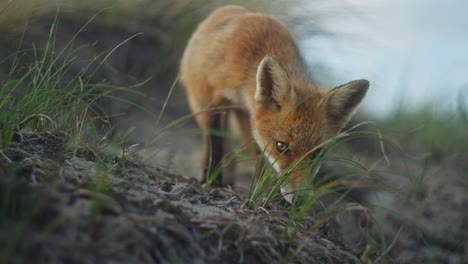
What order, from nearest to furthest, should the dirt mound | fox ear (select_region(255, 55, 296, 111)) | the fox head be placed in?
1. the dirt mound
2. the fox head
3. fox ear (select_region(255, 55, 296, 111))

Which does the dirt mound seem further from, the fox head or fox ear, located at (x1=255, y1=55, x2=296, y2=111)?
fox ear, located at (x1=255, y1=55, x2=296, y2=111)

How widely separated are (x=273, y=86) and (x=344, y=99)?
645mm

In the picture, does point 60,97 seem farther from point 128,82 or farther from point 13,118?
point 128,82

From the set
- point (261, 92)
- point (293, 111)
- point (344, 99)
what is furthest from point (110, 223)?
point (344, 99)

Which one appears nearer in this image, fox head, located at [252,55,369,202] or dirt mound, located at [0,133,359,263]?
dirt mound, located at [0,133,359,263]

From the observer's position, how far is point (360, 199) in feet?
18.2

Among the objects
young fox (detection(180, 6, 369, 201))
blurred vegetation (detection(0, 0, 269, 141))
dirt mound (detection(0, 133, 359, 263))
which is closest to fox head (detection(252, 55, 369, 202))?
young fox (detection(180, 6, 369, 201))

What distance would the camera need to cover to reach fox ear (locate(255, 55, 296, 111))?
11.9 ft

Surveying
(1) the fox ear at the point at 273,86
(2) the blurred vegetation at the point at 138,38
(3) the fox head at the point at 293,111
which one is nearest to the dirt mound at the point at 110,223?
(3) the fox head at the point at 293,111

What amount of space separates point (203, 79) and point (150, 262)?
129 inches

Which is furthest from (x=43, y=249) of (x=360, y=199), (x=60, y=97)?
(x=360, y=199)

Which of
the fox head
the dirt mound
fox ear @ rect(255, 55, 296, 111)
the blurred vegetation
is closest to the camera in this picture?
the dirt mound

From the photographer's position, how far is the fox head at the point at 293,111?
351 centimetres

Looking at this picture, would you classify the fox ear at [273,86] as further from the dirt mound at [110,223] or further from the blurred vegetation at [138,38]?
the blurred vegetation at [138,38]
